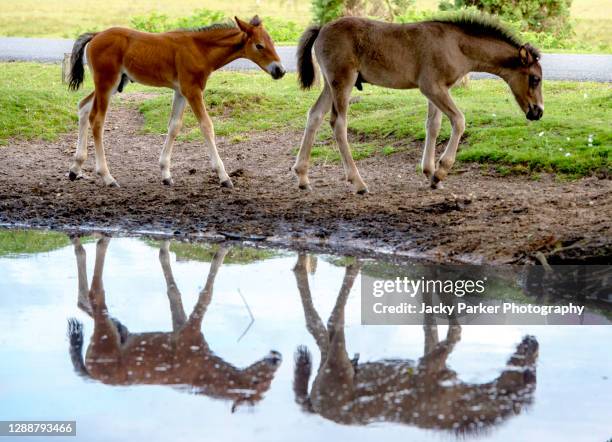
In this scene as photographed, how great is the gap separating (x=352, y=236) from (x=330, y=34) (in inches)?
94.4

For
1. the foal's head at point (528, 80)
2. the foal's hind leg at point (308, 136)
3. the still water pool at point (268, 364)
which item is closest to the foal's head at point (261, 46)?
the foal's hind leg at point (308, 136)

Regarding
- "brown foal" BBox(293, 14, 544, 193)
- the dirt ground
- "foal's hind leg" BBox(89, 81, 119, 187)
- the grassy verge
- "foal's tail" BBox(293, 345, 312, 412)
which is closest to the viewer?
"foal's tail" BBox(293, 345, 312, 412)

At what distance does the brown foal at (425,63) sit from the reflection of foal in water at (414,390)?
4326 mm

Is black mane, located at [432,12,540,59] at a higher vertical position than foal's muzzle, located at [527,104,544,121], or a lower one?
higher

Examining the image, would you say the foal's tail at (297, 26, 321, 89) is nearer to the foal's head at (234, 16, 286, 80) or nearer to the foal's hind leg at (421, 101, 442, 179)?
the foal's head at (234, 16, 286, 80)

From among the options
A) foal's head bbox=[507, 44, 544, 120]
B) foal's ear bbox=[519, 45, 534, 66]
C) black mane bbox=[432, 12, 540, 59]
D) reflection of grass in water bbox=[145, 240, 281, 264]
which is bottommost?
reflection of grass in water bbox=[145, 240, 281, 264]

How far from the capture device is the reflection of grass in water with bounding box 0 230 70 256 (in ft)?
29.9

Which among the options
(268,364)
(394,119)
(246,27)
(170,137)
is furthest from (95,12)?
(268,364)

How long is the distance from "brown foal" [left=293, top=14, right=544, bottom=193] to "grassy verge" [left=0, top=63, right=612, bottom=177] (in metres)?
0.90

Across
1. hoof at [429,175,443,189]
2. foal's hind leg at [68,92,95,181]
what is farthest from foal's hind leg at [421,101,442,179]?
foal's hind leg at [68,92,95,181]

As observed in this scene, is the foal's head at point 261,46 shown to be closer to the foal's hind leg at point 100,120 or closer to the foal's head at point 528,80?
the foal's hind leg at point 100,120

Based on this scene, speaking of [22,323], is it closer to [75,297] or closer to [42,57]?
[75,297]

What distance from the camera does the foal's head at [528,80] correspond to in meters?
10.8

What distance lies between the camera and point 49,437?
5105 millimetres
